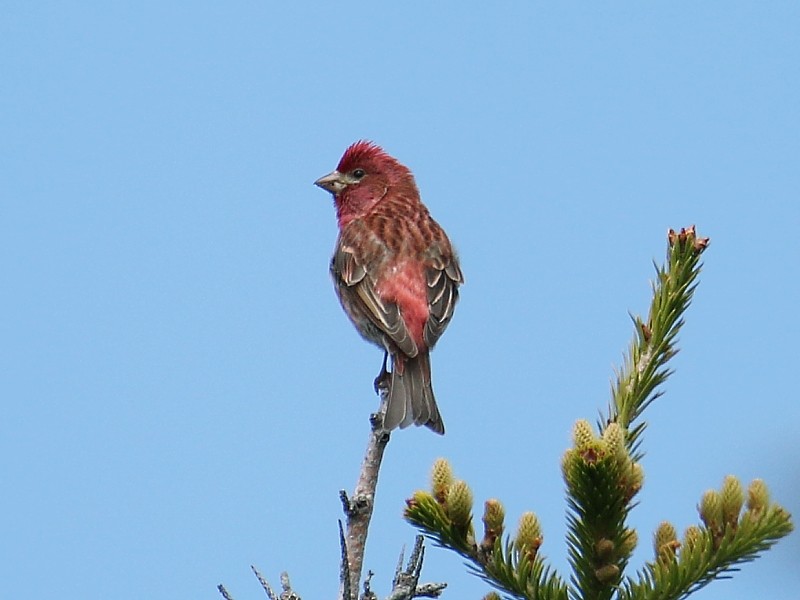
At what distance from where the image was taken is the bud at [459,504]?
264 cm

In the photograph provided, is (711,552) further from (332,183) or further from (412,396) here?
(332,183)

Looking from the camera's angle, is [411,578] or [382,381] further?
[382,381]

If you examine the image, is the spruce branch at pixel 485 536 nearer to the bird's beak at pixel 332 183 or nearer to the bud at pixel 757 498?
the bud at pixel 757 498

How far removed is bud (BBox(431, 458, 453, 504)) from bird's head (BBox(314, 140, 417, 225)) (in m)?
5.13

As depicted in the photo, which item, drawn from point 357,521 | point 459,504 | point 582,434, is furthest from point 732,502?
point 357,521

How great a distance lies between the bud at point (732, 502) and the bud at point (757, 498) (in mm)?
18

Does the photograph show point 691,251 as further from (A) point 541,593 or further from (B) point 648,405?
(A) point 541,593

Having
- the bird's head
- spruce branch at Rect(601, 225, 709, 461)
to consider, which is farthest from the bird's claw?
spruce branch at Rect(601, 225, 709, 461)

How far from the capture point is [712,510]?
2600mm

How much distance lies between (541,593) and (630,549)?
0.23m

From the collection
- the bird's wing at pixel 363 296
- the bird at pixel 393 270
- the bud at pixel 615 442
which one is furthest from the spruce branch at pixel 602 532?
the bird's wing at pixel 363 296

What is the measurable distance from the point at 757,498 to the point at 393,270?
4161 mm

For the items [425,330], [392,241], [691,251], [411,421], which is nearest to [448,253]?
[392,241]

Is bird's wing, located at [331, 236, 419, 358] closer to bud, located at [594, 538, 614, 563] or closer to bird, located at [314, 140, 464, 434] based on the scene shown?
bird, located at [314, 140, 464, 434]
